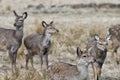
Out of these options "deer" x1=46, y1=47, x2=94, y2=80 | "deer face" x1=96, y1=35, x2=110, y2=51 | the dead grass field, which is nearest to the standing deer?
the dead grass field

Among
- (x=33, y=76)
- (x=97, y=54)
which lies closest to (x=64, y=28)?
(x=97, y=54)

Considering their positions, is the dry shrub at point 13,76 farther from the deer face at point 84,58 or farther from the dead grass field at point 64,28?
the deer face at point 84,58

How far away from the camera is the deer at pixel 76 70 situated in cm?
1116

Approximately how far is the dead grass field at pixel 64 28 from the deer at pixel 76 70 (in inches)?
38.8

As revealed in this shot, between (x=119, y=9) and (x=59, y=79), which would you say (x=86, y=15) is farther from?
(x=59, y=79)

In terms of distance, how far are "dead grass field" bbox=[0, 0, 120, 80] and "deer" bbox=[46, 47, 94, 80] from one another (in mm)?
986

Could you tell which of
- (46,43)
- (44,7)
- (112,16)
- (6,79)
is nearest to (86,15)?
(112,16)

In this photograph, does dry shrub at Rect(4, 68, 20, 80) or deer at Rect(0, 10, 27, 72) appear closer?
dry shrub at Rect(4, 68, 20, 80)

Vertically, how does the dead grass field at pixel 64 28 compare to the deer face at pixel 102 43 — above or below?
below

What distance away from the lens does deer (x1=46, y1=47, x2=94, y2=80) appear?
11164 mm

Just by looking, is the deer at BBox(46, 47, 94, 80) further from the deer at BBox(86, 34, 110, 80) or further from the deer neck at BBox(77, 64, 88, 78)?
the deer at BBox(86, 34, 110, 80)

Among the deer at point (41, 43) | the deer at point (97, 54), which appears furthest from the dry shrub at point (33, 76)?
the deer at point (41, 43)

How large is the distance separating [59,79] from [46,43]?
11.3 ft

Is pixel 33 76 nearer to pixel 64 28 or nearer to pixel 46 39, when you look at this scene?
pixel 46 39
